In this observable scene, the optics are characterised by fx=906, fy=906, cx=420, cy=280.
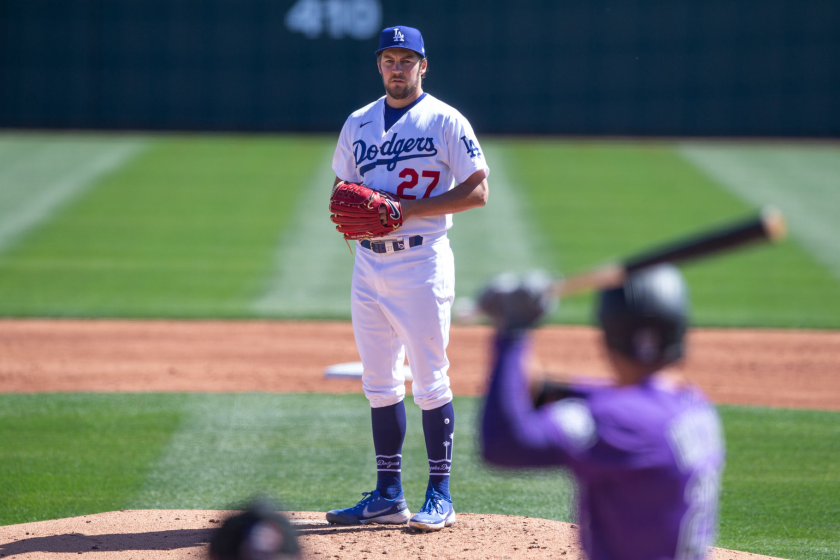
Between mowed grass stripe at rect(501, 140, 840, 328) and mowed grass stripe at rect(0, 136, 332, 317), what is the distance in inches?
161

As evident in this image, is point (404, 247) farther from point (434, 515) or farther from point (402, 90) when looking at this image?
point (434, 515)

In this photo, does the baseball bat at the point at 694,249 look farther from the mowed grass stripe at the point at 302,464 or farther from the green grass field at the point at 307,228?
the green grass field at the point at 307,228

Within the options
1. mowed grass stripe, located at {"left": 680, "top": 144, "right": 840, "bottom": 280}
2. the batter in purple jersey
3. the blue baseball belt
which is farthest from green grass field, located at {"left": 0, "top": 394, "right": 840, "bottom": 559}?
mowed grass stripe, located at {"left": 680, "top": 144, "right": 840, "bottom": 280}

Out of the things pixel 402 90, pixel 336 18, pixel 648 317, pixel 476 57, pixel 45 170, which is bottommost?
pixel 45 170

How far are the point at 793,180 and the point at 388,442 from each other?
14377 mm

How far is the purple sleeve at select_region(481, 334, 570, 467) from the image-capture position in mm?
1917

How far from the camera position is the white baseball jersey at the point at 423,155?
13.0 feet

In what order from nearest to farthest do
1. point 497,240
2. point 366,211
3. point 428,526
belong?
point 366,211
point 428,526
point 497,240

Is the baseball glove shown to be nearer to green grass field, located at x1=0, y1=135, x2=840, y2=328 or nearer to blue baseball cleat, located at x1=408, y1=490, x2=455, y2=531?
blue baseball cleat, located at x1=408, y1=490, x2=455, y2=531

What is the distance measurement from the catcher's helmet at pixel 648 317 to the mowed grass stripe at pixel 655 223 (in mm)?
6781

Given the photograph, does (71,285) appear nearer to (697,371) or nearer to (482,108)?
(697,371)

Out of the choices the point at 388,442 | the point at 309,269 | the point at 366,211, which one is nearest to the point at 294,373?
the point at 388,442

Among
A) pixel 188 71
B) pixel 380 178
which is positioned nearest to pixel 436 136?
pixel 380 178

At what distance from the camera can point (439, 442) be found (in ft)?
13.3
